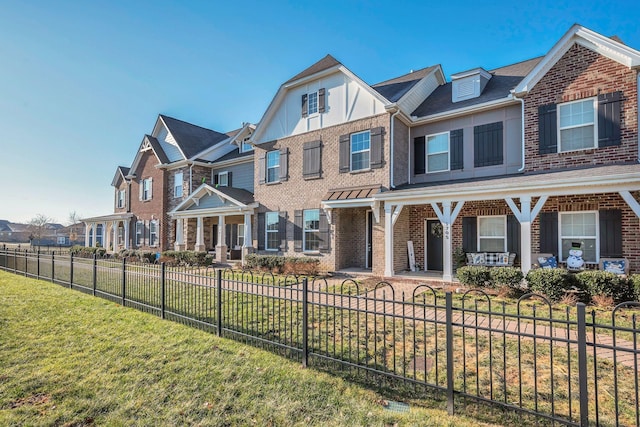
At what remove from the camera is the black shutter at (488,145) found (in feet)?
40.6

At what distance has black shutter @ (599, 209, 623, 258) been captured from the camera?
9742 millimetres

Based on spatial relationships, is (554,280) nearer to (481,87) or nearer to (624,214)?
(624,214)

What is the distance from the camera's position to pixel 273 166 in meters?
17.2

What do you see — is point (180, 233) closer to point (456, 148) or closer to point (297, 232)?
point (297, 232)

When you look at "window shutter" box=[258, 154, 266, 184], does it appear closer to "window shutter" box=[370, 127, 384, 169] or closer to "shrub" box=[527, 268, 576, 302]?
"window shutter" box=[370, 127, 384, 169]

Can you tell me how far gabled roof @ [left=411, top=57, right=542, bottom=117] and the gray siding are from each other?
0.53 meters

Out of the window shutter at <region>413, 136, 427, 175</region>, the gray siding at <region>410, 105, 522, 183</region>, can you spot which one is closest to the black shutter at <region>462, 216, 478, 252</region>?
the gray siding at <region>410, 105, 522, 183</region>

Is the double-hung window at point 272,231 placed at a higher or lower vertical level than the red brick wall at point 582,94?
lower

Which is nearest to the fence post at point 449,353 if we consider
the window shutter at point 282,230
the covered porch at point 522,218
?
the covered porch at point 522,218

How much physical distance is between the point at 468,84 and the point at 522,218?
706cm

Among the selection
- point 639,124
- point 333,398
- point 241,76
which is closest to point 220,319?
point 333,398

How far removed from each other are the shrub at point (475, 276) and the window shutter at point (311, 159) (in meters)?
7.84

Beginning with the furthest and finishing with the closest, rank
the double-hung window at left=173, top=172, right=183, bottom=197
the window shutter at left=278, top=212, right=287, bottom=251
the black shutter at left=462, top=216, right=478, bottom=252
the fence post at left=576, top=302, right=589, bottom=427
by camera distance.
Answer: the double-hung window at left=173, top=172, right=183, bottom=197, the window shutter at left=278, top=212, right=287, bottom=251, the black shutter at left=462, top=216, right=478, bottom=252, the fence post at left=576, top=302, right=589, bottom=427

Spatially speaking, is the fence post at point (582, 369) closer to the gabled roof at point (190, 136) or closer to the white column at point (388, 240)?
the white column at point (388, 240)
